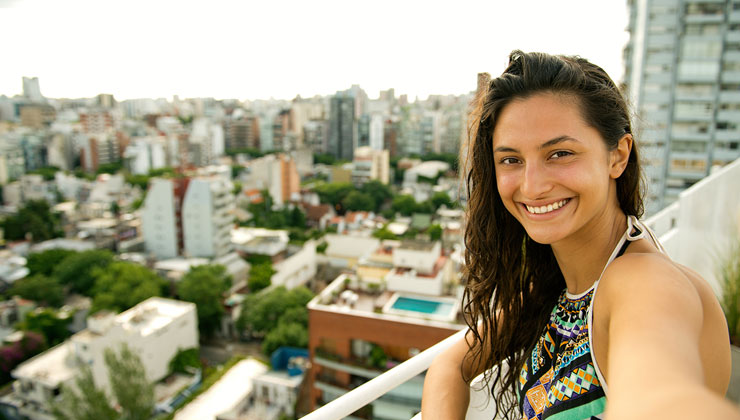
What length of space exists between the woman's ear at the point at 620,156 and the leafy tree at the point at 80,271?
1374 centimetres

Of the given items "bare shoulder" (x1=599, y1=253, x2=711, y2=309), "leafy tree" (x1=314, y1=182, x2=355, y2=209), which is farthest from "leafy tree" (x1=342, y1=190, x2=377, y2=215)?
"bare shoulder" (x1=599, y1=253, x2=711, y2=309)

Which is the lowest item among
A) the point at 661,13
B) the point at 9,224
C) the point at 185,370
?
the point at 185,370

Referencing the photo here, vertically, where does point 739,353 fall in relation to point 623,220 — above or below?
below

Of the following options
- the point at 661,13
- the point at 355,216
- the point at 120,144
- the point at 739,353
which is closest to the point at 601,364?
the point at 739,353

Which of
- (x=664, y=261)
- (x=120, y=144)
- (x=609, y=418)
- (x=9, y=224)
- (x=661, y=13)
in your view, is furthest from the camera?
(x=120, y=144)

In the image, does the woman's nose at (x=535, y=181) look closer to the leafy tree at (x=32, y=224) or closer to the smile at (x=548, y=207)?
the smile at (x=548, y=207)

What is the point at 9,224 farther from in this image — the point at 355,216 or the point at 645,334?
the point at 645,334

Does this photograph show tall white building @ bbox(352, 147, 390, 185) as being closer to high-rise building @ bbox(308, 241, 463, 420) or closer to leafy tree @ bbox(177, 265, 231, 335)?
leafy tree @ bbox(177, 265, 231, 335)

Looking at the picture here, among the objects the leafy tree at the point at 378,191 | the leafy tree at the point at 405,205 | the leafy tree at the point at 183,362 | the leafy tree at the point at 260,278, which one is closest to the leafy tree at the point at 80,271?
the leafy tree at the point at 260,278

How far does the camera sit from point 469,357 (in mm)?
681

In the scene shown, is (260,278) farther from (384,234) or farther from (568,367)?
(568,367)

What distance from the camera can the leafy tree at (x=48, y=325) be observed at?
991 cm

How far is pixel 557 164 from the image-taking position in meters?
0.47

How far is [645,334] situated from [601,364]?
14 cm
